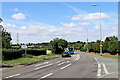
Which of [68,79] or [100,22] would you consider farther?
[100,22]

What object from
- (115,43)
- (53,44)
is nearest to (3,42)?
(53,44)

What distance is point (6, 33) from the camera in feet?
171

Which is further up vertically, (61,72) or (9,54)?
(9,54)

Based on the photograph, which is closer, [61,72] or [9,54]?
[61,72]

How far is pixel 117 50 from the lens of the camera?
51.1 meters

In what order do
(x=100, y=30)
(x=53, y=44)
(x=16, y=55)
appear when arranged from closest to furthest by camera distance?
(x=16, y=55)
(x=100, y=30)
(x=53, y=44)

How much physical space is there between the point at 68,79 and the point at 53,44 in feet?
157

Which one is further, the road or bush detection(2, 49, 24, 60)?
bush detection(2, 49, 24, 60)

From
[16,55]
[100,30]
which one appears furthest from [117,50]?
[16,55]

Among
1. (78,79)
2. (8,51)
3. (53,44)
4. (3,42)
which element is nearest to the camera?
(78,79)

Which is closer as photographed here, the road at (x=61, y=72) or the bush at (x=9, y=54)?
the road at (x=61, y=72)

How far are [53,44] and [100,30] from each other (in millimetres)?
19487

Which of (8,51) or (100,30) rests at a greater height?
(100,30)

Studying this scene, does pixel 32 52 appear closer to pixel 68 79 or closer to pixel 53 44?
pixel 53 44
